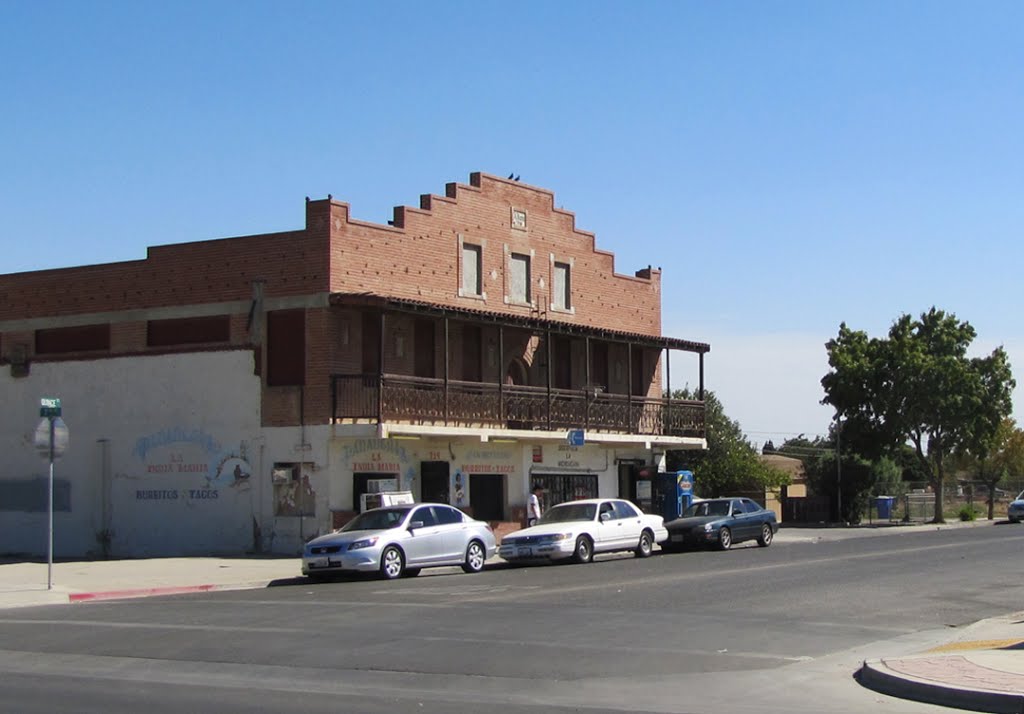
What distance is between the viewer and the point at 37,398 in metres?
35.3

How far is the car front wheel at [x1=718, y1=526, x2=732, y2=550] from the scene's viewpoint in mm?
32750

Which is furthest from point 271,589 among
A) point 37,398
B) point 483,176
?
point 483,176

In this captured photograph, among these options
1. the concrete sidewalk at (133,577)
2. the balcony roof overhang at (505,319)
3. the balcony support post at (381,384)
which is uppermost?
the balcony roof overhang at (505,319)

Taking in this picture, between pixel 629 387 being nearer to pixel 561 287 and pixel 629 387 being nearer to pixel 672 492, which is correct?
pixel 561 287

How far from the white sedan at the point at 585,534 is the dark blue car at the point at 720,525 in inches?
30.8

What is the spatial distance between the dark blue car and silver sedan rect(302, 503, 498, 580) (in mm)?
7112

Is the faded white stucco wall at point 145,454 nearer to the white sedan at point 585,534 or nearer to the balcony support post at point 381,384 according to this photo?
the balcony support post at point 381,384

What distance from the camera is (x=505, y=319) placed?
34.8 metres

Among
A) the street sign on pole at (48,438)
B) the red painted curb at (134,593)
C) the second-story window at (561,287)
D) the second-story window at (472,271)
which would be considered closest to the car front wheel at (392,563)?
the red painted curb at (134,593)

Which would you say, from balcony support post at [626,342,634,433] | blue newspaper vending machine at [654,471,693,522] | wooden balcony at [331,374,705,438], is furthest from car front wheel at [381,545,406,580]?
blue newspaper vending machine at [654,471,693,522]

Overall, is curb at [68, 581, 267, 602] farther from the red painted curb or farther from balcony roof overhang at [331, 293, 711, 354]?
balcony roof overhang at [331, 293, 711, 354]

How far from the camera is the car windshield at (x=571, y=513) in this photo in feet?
96.1

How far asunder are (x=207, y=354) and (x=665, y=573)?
1421cm

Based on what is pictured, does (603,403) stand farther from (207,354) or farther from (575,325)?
(207,354)
